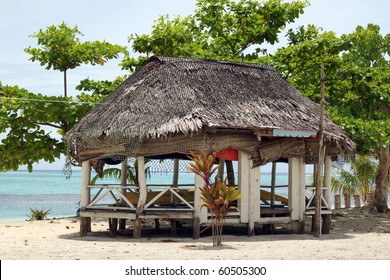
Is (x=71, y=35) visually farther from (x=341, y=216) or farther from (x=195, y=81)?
(x=341, y=216)

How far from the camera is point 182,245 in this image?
15.6 metres

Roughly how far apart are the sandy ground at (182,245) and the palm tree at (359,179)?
1016cm

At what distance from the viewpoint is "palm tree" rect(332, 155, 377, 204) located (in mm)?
31578

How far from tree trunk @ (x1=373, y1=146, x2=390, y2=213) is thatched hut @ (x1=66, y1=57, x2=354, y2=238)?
8.77 m

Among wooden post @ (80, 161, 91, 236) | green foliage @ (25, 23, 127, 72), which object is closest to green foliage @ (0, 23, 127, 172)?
green foliage @ (25, 23, 127, 72)

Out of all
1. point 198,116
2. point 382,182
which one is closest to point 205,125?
point 198,116

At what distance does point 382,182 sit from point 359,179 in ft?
17.2

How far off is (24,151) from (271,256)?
489 inches

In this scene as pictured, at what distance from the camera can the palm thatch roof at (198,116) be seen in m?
16.5

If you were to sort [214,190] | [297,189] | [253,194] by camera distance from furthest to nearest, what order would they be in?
[297,189] < [253,194] < [214,190]

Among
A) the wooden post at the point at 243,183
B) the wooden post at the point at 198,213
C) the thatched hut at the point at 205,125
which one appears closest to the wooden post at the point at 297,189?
the thatched hut at the point at 205,125

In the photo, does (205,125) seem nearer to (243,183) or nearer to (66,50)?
(243,183)

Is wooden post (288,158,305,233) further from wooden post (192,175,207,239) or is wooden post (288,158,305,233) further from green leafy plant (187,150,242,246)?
green leafy plant (187,150,242,246)
